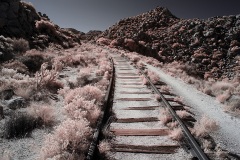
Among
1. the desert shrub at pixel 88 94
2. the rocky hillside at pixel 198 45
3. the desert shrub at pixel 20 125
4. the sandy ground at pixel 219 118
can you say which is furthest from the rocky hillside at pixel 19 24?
the rocky hillside at pixel 198 45

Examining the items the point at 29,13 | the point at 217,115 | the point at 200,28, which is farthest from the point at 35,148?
the point at 200,28

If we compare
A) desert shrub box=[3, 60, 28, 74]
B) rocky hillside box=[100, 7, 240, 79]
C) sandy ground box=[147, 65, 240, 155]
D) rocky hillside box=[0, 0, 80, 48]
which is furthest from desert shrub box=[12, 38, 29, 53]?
rocky hillside box=[100, 7, 240, 79]

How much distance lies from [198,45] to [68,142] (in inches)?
1809

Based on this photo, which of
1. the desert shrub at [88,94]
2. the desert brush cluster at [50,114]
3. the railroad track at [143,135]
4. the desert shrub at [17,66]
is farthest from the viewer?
the desert shrub at [17,66]

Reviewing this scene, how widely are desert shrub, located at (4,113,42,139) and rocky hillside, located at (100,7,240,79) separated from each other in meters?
26.7

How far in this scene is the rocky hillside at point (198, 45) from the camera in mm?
36016

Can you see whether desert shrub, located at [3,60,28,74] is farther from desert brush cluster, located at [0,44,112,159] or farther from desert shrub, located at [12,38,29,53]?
desert shrub, located at [12,38,29,53]

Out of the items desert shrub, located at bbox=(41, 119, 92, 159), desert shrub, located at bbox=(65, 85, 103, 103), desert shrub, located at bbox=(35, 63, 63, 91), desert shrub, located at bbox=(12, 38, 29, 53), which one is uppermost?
desert shrub, located at bbox=(12, 38, 29, 53)

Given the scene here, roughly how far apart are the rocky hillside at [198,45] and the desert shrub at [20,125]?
26.7 meters

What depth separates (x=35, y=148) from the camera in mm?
4594

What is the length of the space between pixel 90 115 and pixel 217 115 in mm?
4768

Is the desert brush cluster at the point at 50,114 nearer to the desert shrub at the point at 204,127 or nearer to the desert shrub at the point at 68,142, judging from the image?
the desert shrub at the point at 68,142

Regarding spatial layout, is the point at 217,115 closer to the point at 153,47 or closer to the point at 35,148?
the point at 35,148

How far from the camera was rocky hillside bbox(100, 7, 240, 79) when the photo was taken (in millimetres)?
36016
